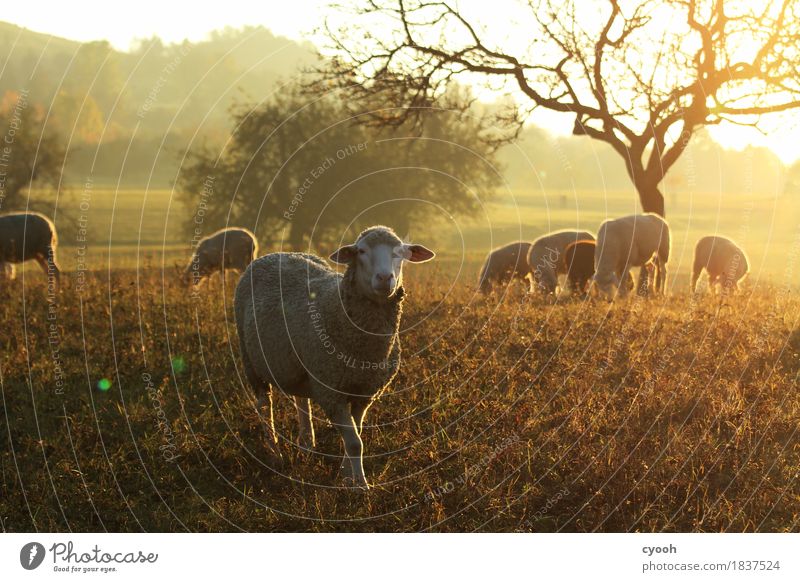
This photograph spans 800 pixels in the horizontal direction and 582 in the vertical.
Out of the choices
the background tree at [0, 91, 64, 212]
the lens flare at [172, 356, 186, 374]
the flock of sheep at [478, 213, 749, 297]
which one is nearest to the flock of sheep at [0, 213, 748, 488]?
the lens flare at [172, 356, 186, 374]

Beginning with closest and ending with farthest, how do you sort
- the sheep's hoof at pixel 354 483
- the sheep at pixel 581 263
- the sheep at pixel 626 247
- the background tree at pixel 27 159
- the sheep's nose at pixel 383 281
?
the sheep's nose at pixel 383 281
the sheep's hoof at pixel 354 483
the sheep at pixel 626 247
the sheep at pixel 581 263
the background tree at pixel 27 159

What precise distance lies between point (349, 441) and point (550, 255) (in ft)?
45.6

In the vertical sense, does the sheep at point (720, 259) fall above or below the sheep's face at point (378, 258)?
below

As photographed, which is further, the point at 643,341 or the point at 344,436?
→ the point at 643,341

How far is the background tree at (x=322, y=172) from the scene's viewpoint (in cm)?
3772

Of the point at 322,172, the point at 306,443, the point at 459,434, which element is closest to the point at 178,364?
the point at 306,443

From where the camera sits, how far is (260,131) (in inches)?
1492

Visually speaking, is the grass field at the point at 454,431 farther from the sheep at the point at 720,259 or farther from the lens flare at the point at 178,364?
the sheep at the point at 720,259

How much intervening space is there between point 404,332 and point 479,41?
35.3 ft

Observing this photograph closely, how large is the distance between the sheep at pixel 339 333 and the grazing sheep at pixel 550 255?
1204 cm

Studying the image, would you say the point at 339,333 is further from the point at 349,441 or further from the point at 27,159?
the point at 27,159

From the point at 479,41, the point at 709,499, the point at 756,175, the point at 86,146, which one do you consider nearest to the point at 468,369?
the point at 709,499

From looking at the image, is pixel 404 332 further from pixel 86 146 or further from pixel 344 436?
pixel 86 146

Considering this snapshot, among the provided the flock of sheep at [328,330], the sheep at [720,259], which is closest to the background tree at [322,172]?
the sheep at [720,259]
